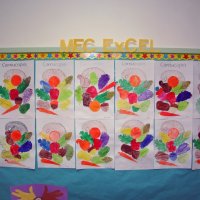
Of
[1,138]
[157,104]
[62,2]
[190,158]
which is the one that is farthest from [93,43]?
[190,158]

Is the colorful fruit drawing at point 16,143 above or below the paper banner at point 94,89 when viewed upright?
below

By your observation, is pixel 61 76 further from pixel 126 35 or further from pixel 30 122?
pixel 126 35

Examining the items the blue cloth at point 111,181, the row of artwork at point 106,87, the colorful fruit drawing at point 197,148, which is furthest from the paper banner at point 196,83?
the blue cloth at point 111,181

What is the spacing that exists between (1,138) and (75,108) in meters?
0.47

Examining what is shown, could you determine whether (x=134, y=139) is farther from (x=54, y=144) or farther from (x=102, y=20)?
(x=102, y=20)

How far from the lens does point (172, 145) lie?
4.00 ft

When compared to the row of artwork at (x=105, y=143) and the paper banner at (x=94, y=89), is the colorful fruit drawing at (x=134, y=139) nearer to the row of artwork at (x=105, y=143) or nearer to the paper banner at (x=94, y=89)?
the row of artwork at (x=105, y=143)

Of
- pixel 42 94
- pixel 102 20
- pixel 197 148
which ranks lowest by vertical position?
pixel 197 148

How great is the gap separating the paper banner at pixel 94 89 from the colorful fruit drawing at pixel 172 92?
28 cm

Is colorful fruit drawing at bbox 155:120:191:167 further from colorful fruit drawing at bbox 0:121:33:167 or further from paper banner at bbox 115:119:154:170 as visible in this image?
colorful fruit drawing at bbox 0:121:33:167

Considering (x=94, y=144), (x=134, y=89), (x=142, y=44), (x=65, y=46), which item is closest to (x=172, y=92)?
(x=134, y=89)

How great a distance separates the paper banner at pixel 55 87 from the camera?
119 centimetres

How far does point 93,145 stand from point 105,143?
0.23 feet

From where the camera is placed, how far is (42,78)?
3.94ft
